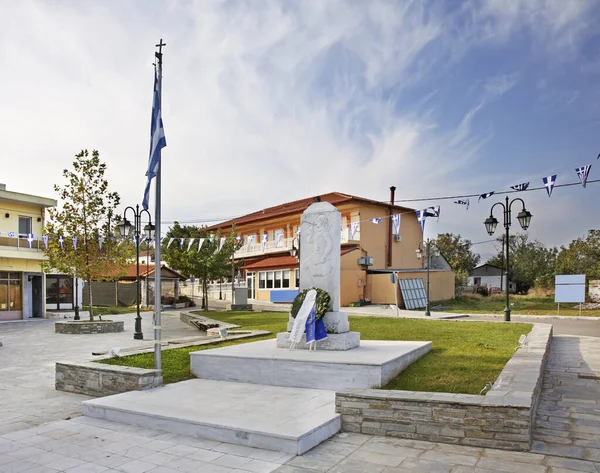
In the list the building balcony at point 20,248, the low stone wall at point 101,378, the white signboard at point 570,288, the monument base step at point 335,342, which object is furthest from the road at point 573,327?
the building balcony at point 20,248

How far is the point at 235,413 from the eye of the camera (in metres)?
6.52

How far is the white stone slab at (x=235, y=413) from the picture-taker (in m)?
5.63

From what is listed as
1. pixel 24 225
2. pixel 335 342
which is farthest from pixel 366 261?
pixel 335 342

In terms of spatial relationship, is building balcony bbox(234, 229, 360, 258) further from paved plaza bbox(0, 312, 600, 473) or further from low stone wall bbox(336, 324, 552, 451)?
low stone wall bbox(336, 324, 552, 451)

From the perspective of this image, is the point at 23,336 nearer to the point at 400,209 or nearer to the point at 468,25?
the point at 468,25

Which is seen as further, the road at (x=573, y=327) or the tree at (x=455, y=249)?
the tree at (x=455, y=249)

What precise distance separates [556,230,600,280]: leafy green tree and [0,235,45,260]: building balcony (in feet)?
144

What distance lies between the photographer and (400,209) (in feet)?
130

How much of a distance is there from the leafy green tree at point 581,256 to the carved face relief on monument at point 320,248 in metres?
41.0

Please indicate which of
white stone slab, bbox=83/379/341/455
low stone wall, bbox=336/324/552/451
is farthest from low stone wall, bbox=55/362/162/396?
low stone wall, bbox=336/324/552/451

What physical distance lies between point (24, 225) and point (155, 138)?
24.4m

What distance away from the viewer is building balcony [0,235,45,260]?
26.9 meters

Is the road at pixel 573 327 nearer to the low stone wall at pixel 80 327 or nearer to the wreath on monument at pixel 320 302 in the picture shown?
the wreath on monument at pixel 320 302

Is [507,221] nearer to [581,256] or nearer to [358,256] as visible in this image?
[358,256]
